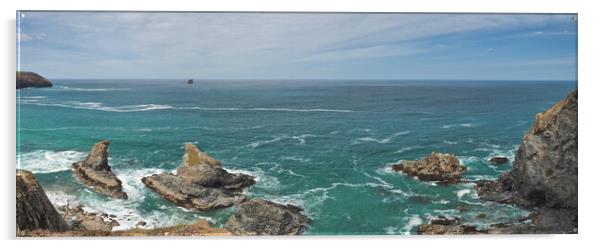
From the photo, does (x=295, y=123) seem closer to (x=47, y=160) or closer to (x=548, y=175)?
(x=47, y=160)

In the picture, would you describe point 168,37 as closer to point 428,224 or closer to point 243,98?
point 243,98

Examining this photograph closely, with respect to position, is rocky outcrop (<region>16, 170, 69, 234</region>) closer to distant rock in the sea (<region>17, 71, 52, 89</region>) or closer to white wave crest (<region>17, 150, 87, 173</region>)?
white wave crest (<region>17, 150, 87, 173</region>)

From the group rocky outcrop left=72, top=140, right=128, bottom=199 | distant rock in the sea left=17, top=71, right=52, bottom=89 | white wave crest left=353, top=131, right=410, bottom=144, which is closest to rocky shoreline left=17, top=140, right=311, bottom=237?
rocky outcrop left=72, top=140, right=128, bottom=199

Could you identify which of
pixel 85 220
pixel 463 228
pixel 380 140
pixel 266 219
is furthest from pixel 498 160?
pixel 85 220

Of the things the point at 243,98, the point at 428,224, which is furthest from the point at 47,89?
the point at 428,224

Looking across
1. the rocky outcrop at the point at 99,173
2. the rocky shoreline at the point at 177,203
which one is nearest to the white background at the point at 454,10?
the rocky shoreline at the point at 177,203

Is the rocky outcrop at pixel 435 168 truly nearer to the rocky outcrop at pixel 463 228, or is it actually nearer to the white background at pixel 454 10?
the rocky outcrop at pixel 463 228

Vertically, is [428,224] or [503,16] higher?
[503,16]
